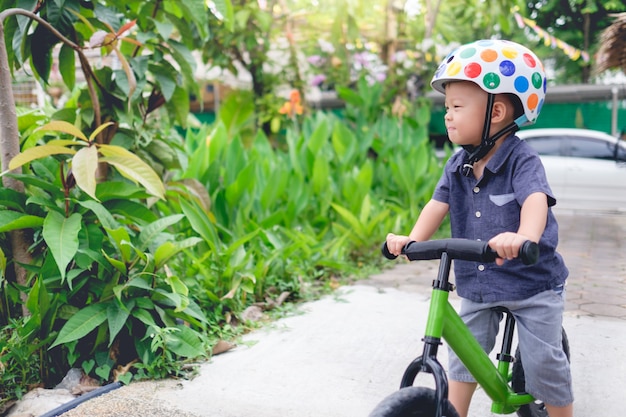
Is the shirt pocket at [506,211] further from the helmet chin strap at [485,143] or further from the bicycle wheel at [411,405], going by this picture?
the bicycle wheel at [411,405]

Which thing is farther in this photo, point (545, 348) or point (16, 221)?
point (16, 221)

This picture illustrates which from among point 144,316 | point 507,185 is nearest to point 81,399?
point 144,316

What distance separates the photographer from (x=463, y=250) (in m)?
1.73

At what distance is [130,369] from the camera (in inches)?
113

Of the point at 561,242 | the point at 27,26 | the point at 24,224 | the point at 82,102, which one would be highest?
the point at 27,26

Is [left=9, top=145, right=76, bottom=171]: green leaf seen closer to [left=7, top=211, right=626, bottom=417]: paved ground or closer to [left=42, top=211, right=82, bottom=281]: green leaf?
[left=42, top=211, right=82, bottom=281]: green leaf

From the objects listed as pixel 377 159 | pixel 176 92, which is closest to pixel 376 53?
pixel 377 159

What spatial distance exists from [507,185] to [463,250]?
0.39 m

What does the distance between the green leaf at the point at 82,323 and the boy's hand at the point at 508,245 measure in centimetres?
173

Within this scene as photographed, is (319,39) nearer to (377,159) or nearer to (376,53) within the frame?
(376,53)

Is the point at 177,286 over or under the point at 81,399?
over

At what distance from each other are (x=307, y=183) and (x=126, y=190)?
290 centimetres

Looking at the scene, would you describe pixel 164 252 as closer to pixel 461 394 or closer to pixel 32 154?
pixel 32 154

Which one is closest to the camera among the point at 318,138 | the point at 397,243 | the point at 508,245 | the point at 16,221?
the point at 508,245
